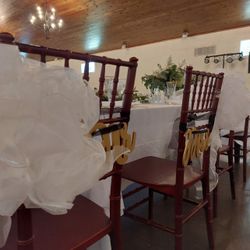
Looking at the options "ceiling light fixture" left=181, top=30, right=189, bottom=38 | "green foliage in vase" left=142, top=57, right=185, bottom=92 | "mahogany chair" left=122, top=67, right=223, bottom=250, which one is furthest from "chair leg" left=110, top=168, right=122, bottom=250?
"ceiling light fixture" left=181, top=30, right=189, bottom=38

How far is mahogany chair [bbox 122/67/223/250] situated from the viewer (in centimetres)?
132

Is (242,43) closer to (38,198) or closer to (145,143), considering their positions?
(145,143)

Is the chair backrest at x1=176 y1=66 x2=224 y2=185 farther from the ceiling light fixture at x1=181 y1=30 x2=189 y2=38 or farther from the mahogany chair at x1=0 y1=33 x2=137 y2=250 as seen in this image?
the ceiling light fixture at x1=181 y1=30 x2=189 y2=38

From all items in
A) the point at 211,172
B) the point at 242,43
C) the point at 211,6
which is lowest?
the point at 211,172

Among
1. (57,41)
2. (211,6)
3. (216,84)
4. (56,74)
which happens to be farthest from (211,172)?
(57,41)

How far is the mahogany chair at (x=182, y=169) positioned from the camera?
1323 millimetres

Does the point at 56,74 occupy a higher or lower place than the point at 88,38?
lower

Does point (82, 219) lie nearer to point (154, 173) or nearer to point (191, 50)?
point (154, 173)

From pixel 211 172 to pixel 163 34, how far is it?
475 cm

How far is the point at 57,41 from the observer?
7.10 meters

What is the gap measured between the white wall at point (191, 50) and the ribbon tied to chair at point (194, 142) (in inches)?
127

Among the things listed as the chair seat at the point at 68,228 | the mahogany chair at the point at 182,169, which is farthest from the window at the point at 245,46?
the chair seat at the point at 68,228

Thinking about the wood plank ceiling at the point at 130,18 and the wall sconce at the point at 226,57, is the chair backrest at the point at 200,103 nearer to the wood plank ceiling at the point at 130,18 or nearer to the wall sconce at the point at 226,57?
the wood plank ceiling at the point at 130,18

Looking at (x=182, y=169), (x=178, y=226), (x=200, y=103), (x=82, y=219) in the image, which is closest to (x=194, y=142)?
(x=182, y=169)
